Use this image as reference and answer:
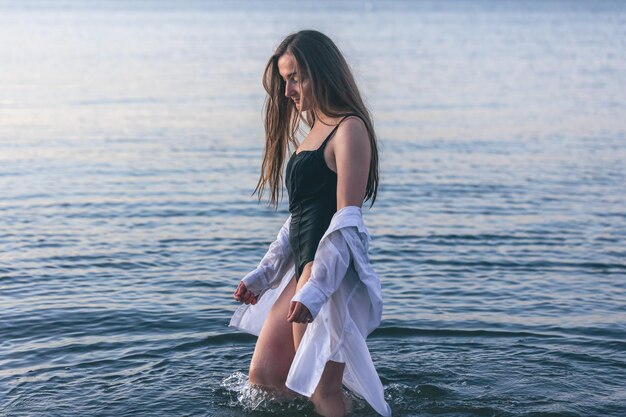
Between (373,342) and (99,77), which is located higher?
(99,77)

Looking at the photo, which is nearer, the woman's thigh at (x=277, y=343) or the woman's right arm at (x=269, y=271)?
the woman's thigh at (x=277, y=343)

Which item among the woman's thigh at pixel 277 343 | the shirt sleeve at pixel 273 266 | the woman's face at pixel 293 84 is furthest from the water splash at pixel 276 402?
the woman's face at pixel 293 84

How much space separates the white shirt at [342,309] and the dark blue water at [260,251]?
88 centimetres

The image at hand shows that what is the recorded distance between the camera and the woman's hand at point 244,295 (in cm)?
635

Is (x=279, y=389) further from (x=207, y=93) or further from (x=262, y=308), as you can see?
(x=207, y=93)

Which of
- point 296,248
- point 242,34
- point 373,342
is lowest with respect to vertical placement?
point 373,342

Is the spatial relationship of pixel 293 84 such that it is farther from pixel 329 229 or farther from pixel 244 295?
pixel 244 295

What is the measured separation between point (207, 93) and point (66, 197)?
1586cm

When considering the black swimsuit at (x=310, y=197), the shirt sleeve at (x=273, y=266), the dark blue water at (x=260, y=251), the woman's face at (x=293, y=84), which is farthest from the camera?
the dark blue water at (x=260, y=251)

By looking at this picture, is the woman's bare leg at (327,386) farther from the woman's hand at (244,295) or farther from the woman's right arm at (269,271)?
the woman's hand at (244,295)

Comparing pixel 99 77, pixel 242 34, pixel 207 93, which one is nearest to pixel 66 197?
pixel 207 93

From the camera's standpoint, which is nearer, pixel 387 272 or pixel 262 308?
pixel 262 308

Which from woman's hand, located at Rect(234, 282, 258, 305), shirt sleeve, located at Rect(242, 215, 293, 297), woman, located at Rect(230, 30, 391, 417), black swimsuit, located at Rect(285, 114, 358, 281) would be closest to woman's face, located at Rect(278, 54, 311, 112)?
woman, located at Rect(230, 30, 391, 417)

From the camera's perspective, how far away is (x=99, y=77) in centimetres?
3600
